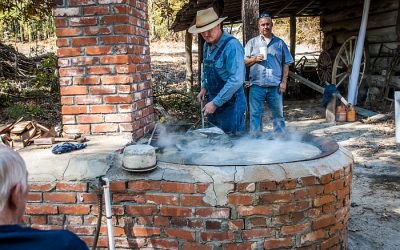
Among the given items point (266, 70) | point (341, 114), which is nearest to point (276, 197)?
point (266, 70)

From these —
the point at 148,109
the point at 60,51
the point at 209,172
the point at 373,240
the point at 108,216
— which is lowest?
the point at 373,240

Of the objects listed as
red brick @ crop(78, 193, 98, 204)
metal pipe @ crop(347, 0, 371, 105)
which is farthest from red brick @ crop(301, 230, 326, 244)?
metal pipe @ crop(347, 0, 371, 105)

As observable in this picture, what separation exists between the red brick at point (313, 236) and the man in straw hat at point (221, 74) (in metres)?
1.43

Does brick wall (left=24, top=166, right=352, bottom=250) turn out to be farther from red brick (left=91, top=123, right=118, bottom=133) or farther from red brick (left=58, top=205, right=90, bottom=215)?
red brick (left=91, top=123, right=118, bottom=133)

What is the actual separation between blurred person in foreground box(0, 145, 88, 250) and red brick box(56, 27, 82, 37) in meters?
2.15

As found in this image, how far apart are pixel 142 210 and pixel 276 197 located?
84cm

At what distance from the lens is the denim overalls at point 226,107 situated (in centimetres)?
395

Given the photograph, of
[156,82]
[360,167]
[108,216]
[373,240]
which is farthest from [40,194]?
[156,82]

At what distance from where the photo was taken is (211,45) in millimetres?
3969

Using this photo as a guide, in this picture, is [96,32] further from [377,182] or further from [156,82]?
[156,82]

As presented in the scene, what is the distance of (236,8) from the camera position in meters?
10.0

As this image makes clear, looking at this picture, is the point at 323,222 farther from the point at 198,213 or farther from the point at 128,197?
the point at 128,197

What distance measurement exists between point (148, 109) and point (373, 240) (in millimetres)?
2256

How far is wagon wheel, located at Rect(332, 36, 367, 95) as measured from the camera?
9920mm
